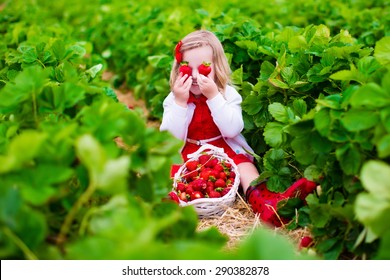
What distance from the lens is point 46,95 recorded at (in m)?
1.92

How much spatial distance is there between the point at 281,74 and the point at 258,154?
0.62 m

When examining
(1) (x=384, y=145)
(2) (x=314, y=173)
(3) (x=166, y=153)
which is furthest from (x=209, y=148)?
(1) (x=384, y=145)

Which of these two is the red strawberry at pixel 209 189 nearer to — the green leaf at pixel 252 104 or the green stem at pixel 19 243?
the green leaf at pixel 252 104

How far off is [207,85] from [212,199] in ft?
2.19

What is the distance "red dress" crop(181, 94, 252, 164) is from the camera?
10.6 feet

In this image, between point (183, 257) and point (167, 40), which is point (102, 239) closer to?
point (183, 257)

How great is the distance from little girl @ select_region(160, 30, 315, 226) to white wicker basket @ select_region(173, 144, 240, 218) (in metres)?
0.09

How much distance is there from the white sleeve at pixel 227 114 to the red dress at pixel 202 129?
117 mm

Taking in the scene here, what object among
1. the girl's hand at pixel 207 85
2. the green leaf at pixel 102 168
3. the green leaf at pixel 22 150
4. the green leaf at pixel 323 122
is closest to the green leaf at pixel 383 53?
the green leaf at pixel 323 122

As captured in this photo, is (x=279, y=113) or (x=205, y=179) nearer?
(x=279, y=113)

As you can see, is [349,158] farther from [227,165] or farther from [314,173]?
[227,165]

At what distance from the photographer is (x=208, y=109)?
3.25m
